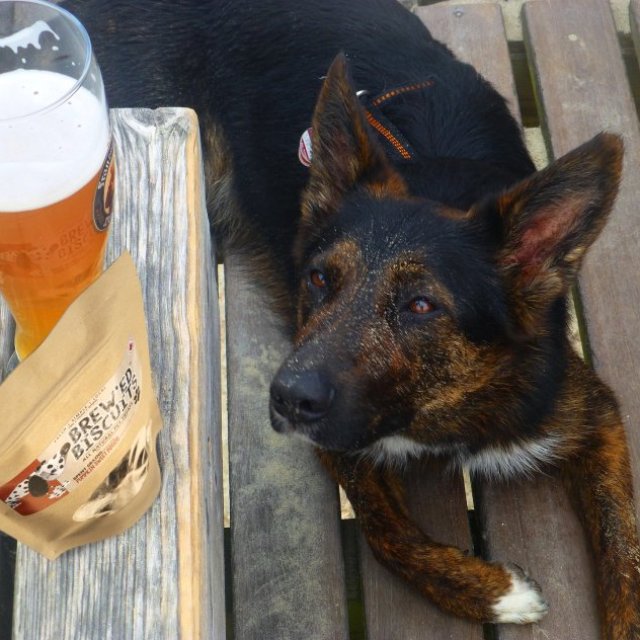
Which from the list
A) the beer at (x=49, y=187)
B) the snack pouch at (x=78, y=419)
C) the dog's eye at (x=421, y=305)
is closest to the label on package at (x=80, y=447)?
the snack pouch at (x=78, y=419)

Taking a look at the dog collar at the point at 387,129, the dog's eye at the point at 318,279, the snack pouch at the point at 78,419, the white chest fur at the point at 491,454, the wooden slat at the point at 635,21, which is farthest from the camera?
the wooden slat at the point at 635,21

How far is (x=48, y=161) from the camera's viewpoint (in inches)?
49.6

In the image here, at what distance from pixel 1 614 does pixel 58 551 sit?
551 millimetres

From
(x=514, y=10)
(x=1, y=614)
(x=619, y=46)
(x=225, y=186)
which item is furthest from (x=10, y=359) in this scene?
(x=514, y=10)

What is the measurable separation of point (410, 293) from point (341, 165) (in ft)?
1.56

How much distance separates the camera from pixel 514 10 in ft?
14.4

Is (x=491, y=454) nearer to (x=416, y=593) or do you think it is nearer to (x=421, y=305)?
(x=416, y=593)

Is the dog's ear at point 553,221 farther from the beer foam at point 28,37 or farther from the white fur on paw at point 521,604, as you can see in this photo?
the beer foam at point 28,37

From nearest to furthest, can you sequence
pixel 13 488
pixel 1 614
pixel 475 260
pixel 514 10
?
1. pixel 13 488
2. pixel 1 614
3. pixel 475 260
4. pixel 514 10

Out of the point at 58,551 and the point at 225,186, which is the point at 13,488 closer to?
the point at 58,551

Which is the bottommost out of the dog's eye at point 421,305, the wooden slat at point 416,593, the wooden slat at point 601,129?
the wooden slat at point 416,593

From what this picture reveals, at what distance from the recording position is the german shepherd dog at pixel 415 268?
2.29 metres

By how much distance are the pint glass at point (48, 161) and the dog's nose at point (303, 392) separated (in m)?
0.82

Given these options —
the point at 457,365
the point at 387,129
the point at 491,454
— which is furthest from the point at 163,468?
the point at 387,129
